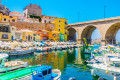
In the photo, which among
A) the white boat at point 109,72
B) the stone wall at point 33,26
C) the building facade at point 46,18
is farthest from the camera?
the building facade at point 46,18

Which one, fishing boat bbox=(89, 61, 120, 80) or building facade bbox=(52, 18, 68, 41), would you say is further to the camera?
building facade bbox=(52, 18, 68, 41)

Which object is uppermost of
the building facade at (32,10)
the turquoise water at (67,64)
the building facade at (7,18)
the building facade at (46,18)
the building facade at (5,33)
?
the building facade at (32,10)

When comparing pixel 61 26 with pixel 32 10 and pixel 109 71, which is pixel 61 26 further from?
pixel 109 71

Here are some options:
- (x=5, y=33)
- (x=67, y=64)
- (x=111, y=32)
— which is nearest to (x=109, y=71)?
(x=67, y=64)

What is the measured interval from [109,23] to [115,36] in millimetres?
9893

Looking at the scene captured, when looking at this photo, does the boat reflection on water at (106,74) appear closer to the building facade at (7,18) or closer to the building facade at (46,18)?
the building facade at (7,18)

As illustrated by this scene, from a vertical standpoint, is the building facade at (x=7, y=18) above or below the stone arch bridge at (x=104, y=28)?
above

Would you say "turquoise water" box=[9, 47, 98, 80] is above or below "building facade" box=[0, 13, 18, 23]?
below

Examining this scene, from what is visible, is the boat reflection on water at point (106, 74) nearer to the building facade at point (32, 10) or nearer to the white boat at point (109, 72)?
the white boat at point (109, 72)

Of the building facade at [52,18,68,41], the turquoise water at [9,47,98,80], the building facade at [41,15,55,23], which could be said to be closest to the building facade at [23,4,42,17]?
the building facade at [41,15,55,23]

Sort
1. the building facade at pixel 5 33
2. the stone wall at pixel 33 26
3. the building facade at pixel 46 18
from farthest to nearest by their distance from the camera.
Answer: the building facade at pixel 46 18
the stone wall at pixel 33 26
the building facade at pixel 5 33

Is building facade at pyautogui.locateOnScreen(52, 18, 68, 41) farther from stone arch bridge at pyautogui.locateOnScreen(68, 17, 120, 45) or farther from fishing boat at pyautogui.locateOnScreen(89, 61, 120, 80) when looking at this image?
fishing boat at pyautogui.locateOnScreen(89, 61, 120, 80)

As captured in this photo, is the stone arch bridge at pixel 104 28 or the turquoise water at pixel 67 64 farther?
the stone arch bridge at pixel 104 28

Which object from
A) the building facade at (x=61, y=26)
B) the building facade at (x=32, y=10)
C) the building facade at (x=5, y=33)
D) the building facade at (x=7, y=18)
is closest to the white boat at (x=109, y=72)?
the building facade at (x=5, y=33)
